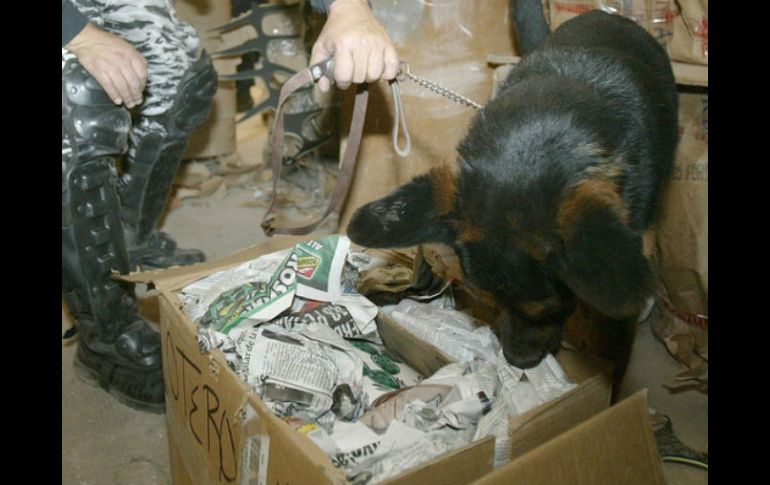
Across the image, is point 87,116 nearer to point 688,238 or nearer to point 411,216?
point 411,216

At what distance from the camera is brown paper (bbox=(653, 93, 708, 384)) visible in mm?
2324

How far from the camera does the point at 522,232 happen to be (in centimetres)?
151

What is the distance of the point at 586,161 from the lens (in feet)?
5.12

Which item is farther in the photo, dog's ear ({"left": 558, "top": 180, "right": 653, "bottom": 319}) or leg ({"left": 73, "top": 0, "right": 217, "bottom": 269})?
leg ({"left": 73, "top": 0, "right": 217, "bottom": 269})

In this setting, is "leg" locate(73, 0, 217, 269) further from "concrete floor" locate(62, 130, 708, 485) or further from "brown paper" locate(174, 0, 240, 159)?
"brown paper" locate(174, 0, 240, 159)

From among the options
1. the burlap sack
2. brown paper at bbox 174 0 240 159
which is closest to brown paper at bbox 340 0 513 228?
the burlap sack

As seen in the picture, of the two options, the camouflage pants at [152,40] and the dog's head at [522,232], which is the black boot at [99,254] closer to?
the camouflage pants at [152,40]

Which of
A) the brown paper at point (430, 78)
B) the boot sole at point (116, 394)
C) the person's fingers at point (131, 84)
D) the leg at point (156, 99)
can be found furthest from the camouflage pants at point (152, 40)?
the boot sole at point (116, 394)

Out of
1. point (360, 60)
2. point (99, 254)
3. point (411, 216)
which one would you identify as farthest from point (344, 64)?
point (99, 254)

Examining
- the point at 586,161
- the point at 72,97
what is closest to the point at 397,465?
the point at 586,161

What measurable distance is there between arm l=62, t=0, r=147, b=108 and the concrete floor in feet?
3.11

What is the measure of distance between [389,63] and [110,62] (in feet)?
2.78
